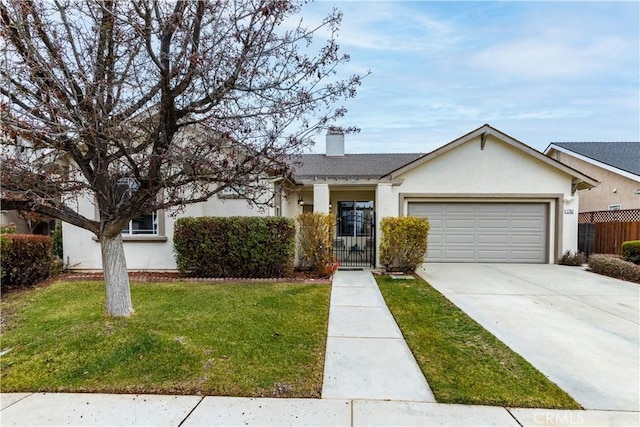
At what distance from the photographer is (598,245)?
13656 millimetres

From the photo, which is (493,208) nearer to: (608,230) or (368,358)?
(608,230)

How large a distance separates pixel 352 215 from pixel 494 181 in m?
6.62

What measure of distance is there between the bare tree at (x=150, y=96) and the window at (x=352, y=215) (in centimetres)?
1129

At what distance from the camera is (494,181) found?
12445mm

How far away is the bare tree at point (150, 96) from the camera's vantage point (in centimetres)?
405

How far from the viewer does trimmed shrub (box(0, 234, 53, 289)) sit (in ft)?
25.3

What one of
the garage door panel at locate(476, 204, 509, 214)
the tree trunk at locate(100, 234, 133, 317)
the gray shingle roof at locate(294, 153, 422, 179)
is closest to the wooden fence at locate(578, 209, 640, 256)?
the garage door panel at locate(476, 204, 509, 214)

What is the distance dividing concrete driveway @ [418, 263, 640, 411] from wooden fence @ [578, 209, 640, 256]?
3656 millimetres

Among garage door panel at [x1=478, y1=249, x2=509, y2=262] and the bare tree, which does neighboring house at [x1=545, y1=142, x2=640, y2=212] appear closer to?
garage door panel at [x1=478, y1=249, x2=509, y2=262]

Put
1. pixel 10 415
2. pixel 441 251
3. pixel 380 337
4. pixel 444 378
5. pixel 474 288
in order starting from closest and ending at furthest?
pixel 10 415 → pixel 444 378 → pixel 380 337 → pixel 474 288 → pixel 441 251

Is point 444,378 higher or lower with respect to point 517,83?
lower

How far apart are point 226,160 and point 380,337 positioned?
349 centimetres

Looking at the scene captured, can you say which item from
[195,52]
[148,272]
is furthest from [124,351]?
[148,272]

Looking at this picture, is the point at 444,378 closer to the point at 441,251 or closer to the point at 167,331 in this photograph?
the point at 167,331
